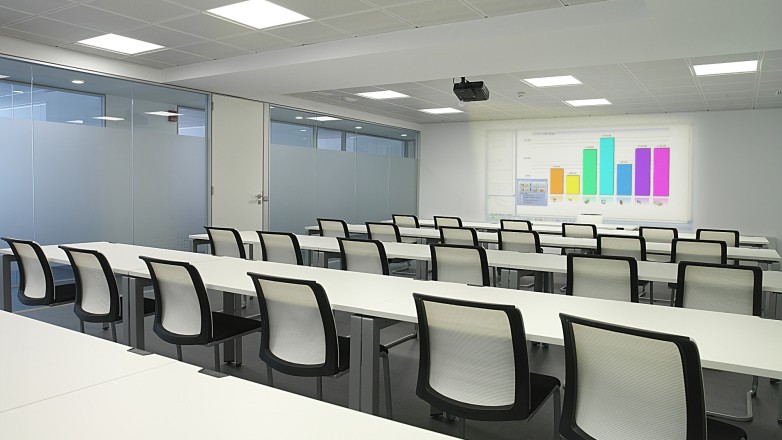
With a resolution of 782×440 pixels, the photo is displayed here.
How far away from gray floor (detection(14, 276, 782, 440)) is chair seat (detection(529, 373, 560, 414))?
528 mm

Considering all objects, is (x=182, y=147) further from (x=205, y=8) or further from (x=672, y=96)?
(x=672, y=96)

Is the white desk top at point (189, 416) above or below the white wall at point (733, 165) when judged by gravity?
below

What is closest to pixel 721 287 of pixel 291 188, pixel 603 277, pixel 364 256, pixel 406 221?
pixel 603 277

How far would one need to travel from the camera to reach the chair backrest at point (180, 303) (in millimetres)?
3006

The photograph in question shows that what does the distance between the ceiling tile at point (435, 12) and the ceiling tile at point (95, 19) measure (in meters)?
2.40

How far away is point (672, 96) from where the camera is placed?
8188 millimetres

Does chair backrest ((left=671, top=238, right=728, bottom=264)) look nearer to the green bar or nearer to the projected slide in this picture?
the projected slide

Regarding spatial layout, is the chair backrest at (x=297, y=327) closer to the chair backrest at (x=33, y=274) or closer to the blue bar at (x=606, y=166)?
the chair backrest at (x=33, y=274)

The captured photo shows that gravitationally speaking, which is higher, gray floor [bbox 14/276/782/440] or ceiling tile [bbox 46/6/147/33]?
A: ceiling tile [bbox 46/6/147/33]

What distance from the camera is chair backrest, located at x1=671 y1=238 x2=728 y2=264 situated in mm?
4699

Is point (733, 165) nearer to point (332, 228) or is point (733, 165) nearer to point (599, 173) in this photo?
point (599, 173)

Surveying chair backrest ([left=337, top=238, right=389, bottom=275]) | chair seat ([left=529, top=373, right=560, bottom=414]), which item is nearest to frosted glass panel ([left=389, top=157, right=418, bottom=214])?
chair backrest ([left=337, top=238, right=389, bottom=275])

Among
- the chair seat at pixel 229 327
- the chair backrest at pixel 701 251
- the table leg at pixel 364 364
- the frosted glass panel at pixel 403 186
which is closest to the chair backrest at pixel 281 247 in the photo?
the chair seat at pixel 229 327

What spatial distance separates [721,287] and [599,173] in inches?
293
